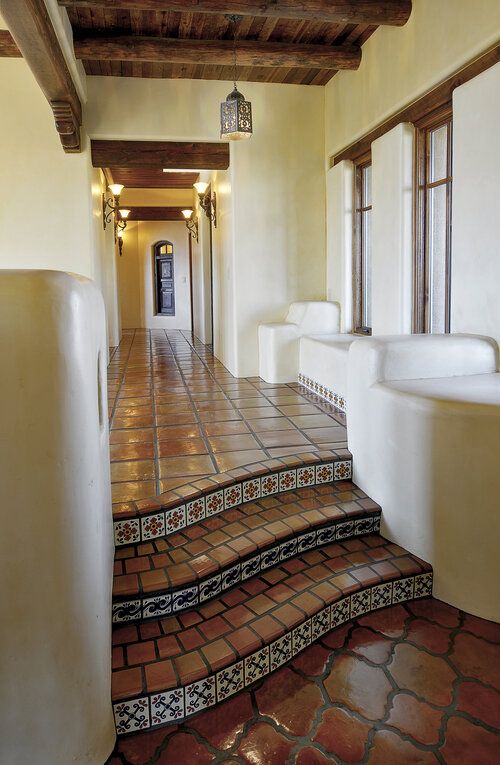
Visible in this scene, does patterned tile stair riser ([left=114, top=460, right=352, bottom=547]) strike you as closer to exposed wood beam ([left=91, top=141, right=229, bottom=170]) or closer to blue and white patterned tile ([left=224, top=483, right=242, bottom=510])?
blue and white patterned tile ([left=224, top=483, right=242, bottom=510])

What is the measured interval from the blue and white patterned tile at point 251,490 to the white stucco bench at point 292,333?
9.34ft

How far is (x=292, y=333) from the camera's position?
6.02 meters

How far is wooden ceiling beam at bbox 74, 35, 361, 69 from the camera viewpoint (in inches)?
199

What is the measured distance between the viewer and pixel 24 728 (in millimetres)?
1725

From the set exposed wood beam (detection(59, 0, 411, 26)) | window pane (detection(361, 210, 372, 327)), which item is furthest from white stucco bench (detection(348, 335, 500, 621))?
exposed wood beam (detection(59, 0, 411, 26))

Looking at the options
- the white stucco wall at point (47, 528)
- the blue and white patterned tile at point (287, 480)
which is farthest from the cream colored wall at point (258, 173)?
the white stucco wall at point (47, 528)

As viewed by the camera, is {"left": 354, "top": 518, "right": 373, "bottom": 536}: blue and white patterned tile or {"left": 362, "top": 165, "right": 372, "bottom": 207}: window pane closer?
{"left": 354, "top": 518, "right": 373, "bottom": 536}: blue and white patterned tile

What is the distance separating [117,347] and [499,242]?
765cm

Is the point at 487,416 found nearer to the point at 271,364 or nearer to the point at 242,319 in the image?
the point at 271,364

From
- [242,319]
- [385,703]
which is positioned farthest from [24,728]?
[242,319]

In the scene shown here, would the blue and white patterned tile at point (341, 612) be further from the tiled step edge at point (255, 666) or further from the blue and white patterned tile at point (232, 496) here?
the blue and white patterned tile at point (232, 496)

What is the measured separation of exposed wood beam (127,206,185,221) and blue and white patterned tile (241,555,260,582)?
36.0 ft

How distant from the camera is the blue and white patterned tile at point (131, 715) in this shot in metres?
2.02

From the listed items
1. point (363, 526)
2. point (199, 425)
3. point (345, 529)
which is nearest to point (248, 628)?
point (345, 529)
